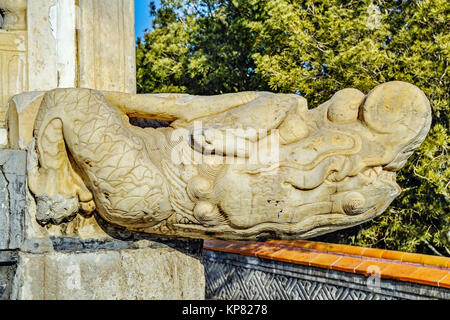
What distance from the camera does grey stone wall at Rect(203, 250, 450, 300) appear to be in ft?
14.9

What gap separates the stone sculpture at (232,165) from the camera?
79.1 inches

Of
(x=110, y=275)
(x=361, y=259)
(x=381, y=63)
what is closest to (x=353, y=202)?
(x=110, y=275)

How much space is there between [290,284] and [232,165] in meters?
3.92

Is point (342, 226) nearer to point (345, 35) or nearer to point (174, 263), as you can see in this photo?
point (174, 263)

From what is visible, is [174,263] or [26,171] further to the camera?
[174,263]

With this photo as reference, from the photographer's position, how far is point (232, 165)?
2055 mm

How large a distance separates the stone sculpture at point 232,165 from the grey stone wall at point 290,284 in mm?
2557

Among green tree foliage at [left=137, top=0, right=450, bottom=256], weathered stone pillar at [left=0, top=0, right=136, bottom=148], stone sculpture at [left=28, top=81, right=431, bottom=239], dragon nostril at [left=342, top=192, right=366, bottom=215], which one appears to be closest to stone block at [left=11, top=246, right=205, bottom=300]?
stone sculpture at [left=28, top=81, right=431, bottom=239]

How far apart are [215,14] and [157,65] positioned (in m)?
1.82

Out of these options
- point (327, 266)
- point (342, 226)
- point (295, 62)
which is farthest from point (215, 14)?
point (342, 226)

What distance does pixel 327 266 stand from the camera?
5148mm

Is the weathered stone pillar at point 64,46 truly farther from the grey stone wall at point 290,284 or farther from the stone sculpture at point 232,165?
the grey stone wall at point 290,284

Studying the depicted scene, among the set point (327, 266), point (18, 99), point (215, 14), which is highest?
point (215, 14)

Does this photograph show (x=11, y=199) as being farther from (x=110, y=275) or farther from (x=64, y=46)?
(x=64, y=46)
